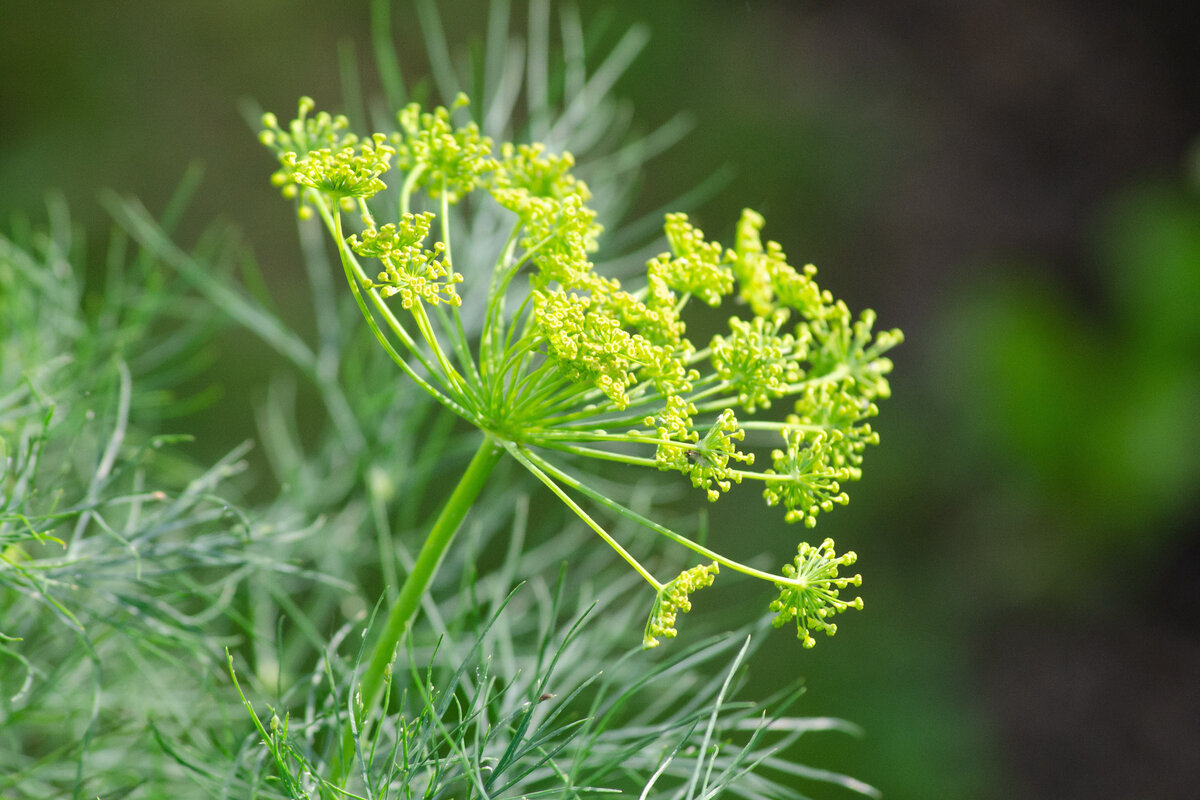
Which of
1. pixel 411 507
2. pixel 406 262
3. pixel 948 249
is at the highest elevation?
pixel 948 249

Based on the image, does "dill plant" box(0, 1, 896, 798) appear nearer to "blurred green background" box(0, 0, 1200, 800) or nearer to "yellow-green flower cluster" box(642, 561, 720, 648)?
"yellow-green flower cluster" box(642, 561, 720, 648)

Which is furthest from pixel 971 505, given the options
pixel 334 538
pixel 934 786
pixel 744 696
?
pixel 334 538

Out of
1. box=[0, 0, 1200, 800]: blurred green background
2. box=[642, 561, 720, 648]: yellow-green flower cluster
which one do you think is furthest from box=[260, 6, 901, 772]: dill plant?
box=[0, 0, 1200, 800]: blurred green background

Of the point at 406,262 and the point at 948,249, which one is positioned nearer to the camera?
the point at 406,262

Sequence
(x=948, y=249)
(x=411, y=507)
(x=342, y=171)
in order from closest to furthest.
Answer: (x=342, y=171) < (x=411, y=507) < (x=948, y=249)

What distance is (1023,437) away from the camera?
2.03 metres

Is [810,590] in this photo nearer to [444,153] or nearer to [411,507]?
[444,153]

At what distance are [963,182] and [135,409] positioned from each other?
6.48 feet

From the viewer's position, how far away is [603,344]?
389mm

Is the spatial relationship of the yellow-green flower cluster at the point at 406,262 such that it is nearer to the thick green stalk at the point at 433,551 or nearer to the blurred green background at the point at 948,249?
the thick green stalk at the point at 433,551

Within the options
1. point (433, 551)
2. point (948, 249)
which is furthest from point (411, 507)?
point (948, 249)

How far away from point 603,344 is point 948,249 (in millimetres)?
2021

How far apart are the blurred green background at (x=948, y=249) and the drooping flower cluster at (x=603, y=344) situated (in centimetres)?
130

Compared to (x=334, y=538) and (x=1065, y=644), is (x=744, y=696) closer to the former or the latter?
(x=1065, y=644)
